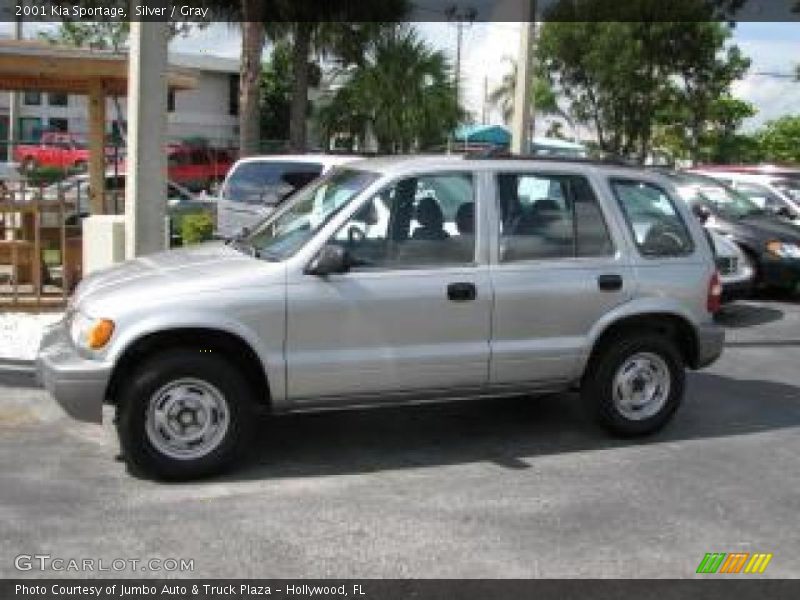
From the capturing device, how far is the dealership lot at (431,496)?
4945 mm

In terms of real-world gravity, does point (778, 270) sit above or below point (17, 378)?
above

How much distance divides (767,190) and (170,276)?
1313 cm

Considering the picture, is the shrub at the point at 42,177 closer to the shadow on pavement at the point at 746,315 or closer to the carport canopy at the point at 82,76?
the carport canopy at the point at 82,76

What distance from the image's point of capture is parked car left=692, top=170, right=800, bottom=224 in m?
16.4

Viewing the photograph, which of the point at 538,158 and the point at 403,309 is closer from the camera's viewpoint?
the point at 403,309

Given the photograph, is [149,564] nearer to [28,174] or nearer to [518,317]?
[518,317]

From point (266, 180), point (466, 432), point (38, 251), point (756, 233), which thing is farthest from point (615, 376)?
point (756, 233)

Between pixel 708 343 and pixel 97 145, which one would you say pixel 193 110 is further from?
pixel 708 343

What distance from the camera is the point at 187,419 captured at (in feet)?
19.4

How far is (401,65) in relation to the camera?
28.3 m

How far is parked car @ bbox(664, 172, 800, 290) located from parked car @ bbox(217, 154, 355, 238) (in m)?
4.72

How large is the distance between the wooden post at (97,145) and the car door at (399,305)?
706cm

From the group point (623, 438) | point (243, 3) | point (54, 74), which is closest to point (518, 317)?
point (623, 438)

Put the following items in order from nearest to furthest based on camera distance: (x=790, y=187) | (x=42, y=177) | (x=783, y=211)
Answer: (x=42, y=177)
(x=783, y=211)
(x=790, y=187)
